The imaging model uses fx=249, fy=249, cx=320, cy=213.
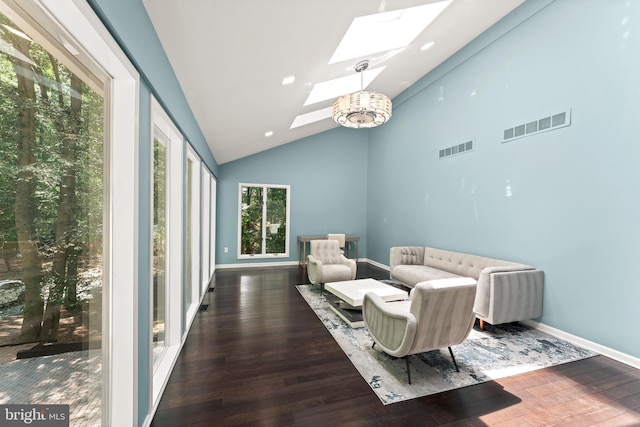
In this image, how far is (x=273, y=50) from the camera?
7.17 feet

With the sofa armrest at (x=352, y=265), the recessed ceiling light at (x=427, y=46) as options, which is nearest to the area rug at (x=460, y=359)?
the sofa armrest at (x=352, y=265)

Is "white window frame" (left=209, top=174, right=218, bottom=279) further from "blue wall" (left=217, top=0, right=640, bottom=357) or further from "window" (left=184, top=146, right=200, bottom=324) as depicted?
"blue wall" (left=217, top=0, right=640, bottom=357)

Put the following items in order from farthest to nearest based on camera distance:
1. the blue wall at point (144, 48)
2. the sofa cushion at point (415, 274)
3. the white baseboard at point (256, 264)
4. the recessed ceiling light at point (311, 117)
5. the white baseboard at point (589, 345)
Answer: the white baseboard at point (256, 264), the recessed ceiling light at point (311, 117), the sofa cushion at point (415, 274), the white baseboard at point (589, 345), the blue wall at point (144, 48)

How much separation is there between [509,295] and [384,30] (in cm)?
333

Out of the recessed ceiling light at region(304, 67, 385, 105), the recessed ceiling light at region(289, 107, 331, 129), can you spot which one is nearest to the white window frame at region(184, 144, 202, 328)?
the recessed ceiling light at region(304, 67, 385, 105)

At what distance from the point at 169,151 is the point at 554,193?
14.2ft

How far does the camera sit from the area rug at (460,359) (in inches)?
78.7

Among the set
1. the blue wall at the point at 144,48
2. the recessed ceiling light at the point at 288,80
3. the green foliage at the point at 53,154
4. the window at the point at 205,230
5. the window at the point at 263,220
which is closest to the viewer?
the green foliage at the point at 53,154

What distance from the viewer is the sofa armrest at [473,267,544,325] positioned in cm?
286

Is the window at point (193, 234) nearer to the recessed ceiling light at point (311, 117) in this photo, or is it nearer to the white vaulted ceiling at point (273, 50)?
the white vaulted ceiling at point (273, 50)

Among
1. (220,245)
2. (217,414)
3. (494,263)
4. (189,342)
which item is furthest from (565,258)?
(220,245)

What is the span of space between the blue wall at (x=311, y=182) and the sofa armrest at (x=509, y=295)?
4295 millimetres

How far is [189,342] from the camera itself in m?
2.60

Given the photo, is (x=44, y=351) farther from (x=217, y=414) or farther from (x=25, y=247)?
(x=217, y=414)
